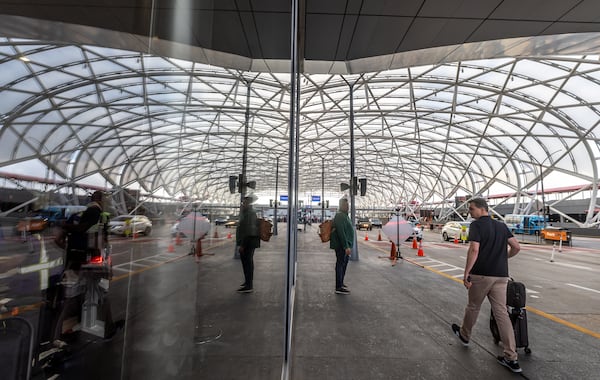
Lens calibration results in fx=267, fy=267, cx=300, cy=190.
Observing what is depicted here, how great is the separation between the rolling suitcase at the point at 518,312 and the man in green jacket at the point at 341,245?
2896 mm

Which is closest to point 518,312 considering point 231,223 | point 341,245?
point 341,245

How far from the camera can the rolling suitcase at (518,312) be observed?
355 cm

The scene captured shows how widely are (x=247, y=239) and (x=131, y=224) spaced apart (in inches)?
31.9

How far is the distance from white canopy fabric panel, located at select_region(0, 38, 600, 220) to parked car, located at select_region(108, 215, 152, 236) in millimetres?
138

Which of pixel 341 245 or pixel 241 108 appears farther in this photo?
pixel 341 245

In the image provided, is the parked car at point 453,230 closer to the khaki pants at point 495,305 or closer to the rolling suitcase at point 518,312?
the rolling suitcase at point 518,312

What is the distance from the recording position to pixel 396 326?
14.0 feet

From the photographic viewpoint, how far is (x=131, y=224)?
1.12 metres

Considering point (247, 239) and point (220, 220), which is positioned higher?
point (220, 220)

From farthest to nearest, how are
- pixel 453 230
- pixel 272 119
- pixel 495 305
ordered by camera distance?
pixel 453 230 → pixel 272 119 → pixel 495 305

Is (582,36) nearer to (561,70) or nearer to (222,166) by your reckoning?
(561,70)

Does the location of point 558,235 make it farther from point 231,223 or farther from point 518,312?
point 231,223

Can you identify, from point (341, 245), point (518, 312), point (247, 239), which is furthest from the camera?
point (341, 245)

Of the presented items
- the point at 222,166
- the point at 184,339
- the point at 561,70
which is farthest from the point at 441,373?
the point at 561,70
